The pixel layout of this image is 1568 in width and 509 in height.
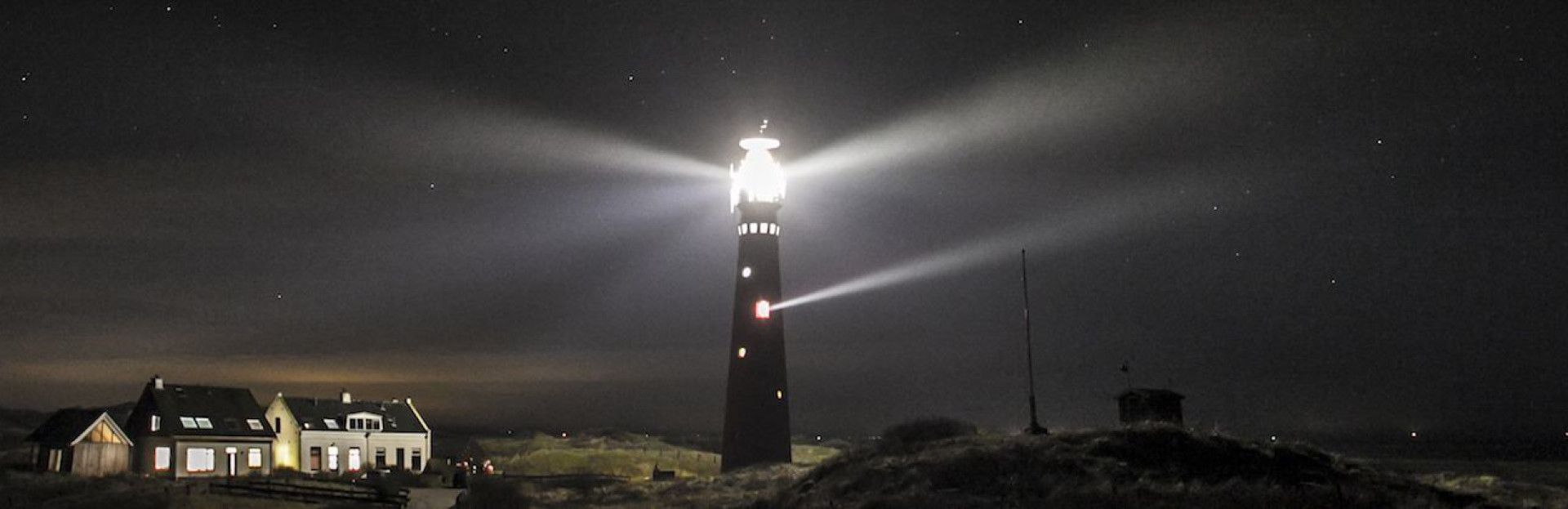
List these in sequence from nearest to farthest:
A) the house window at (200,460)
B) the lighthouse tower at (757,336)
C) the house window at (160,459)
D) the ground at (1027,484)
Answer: the ground at (1027,484), the lighthouse tower at (757,336), the house window at (160,459), the house window at (200,460)

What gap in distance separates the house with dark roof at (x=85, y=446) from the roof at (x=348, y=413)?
10.6m

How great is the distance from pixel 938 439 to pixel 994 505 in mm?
12033

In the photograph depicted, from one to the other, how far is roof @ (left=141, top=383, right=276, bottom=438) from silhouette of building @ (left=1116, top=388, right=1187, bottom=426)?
48541mm

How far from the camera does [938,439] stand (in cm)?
4812

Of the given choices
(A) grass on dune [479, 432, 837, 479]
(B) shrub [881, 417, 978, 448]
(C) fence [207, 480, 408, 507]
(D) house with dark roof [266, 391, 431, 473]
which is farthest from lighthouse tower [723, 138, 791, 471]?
(D) house with dark roof [266, 391, 431, 473]

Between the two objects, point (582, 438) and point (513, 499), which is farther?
point (582, 438)

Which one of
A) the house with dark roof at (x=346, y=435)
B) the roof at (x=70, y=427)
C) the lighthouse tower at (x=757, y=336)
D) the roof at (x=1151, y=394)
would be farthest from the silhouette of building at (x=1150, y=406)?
the roof at (x=70, y=427)

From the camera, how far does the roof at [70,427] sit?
6731 centimetres

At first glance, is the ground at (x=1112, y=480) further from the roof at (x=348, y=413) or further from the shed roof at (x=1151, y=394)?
the roof at (x=348, y=413)

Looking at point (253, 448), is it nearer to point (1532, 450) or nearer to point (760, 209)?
point (760, 209)

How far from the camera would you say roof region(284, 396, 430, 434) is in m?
77.9

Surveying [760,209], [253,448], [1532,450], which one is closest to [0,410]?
[253,448]

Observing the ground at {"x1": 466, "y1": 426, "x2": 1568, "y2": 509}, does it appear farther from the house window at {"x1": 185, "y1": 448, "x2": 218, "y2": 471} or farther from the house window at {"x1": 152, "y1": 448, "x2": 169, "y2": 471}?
the house window at {"x1": 152, "y1": 448, "x2": 169, "y2": 471}

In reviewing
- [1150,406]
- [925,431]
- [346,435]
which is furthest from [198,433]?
[1150,406]
